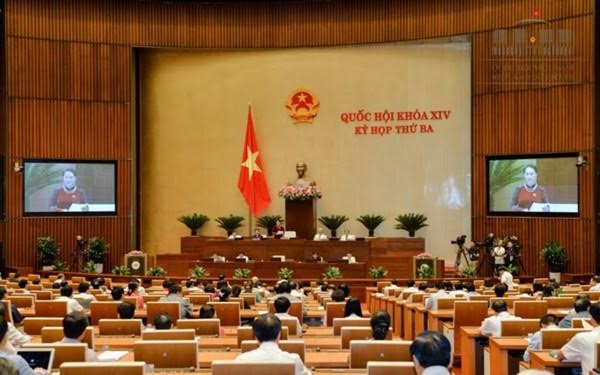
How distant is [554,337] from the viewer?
6.65 meters

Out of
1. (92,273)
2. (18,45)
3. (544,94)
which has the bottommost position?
(92,273)

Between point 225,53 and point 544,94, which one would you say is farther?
point 225,53

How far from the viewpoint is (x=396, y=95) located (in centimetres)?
2334

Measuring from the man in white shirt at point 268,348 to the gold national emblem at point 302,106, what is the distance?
61.8 ft

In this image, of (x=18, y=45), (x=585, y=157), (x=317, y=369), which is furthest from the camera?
(x=18, y=45)

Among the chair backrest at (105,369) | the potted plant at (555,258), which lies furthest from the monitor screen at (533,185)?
the chair backrest at (105,369)

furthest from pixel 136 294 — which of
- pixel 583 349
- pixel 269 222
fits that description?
pixel 269 222

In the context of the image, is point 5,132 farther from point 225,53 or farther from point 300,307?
point 300,307

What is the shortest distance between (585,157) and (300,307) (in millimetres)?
11459

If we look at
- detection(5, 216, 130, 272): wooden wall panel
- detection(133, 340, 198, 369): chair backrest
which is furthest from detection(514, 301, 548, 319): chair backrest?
detection(5, 216, 130, 272): wooden wall panel

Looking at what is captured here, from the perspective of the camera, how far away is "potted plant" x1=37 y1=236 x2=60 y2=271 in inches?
848

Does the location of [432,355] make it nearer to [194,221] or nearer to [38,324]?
[38,324]

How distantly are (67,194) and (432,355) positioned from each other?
774 inches

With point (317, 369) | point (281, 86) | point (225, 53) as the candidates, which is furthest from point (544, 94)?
point (317, 369)
